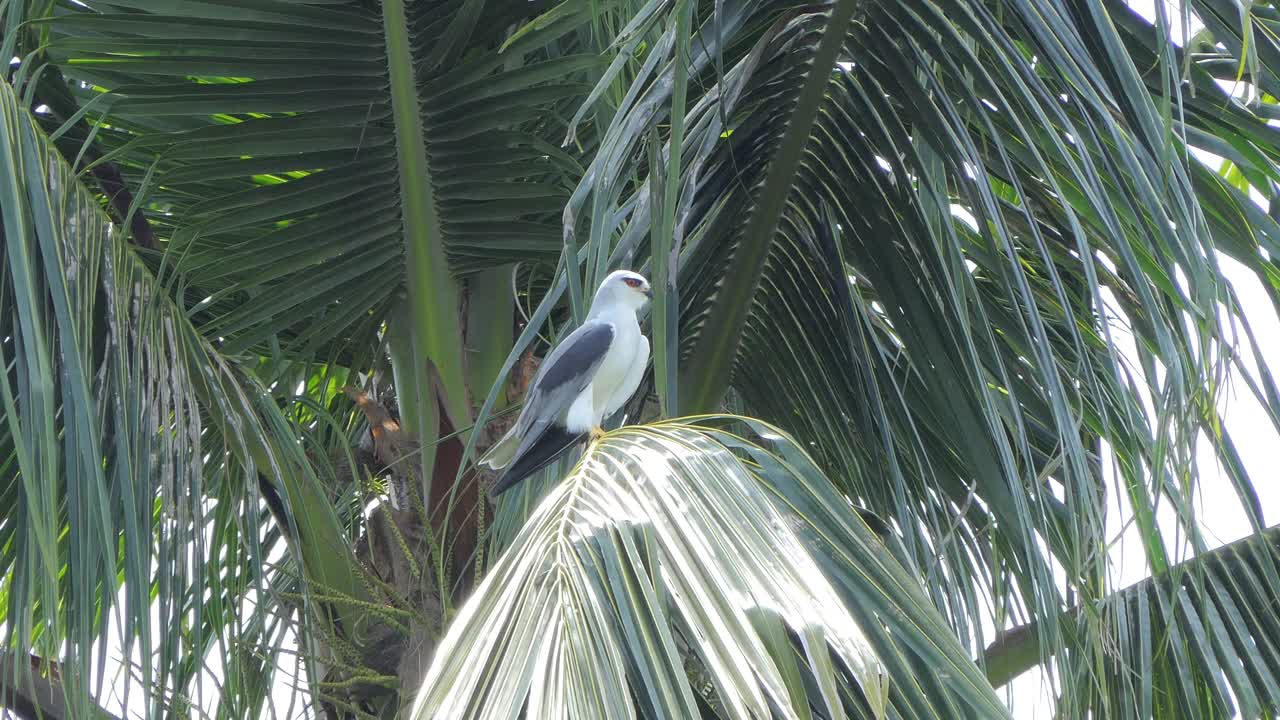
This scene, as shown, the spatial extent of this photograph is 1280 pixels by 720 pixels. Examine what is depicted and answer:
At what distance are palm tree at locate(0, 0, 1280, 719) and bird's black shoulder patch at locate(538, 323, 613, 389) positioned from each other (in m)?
0.15

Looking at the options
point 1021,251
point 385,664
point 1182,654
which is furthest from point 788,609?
point 1021,251

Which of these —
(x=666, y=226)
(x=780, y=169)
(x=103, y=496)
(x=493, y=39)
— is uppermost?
(x=493, y=39)

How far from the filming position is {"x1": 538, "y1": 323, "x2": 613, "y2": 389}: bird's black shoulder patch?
2.79 meters

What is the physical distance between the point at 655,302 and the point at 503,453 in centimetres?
116

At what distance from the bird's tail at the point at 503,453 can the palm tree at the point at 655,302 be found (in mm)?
77

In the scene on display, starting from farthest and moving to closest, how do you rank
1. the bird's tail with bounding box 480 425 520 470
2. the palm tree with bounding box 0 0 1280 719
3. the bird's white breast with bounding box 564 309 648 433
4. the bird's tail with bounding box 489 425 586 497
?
the bird's white breast with bounding box 564 309 648 433 → the bird's tail with bounding box 480 425 520 470 → the bird's tail with bounding box 489 425 586 497 → the palm tree with bounding box 0 0 1280 719

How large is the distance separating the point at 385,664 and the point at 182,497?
1.91ft

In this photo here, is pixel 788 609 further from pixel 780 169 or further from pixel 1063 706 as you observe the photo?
pixel 780 169

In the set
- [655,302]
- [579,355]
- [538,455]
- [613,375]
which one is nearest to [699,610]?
[655,302]

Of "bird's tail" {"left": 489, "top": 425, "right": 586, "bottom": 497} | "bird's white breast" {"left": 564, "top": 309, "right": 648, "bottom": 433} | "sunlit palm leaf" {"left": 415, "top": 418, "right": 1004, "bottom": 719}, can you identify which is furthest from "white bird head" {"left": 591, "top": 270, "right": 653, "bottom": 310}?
"sunlit palm leaf" {"left": 415, "top": 418, "right": 1004, "bottom": 719}

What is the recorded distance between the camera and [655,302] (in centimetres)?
186

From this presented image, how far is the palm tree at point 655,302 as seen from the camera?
196 cm

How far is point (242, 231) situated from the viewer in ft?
10.7

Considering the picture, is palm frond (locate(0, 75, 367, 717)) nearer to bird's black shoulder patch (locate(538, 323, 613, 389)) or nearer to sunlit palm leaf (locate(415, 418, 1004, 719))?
bird's black shoulder patch (locate(538, 323, 613, 389))
